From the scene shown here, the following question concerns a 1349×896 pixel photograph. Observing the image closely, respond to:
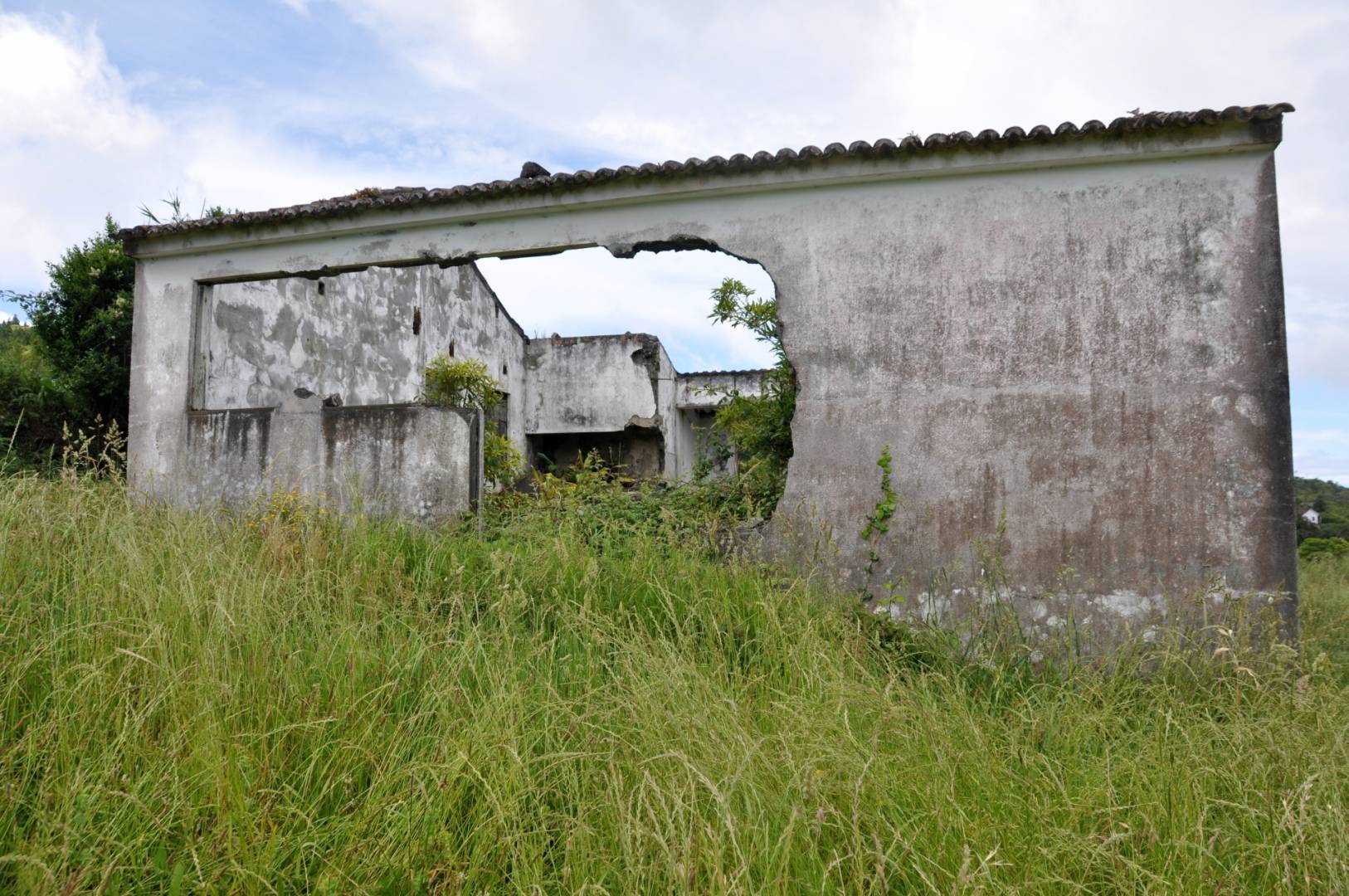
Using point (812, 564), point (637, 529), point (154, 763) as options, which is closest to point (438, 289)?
point (637, 529)

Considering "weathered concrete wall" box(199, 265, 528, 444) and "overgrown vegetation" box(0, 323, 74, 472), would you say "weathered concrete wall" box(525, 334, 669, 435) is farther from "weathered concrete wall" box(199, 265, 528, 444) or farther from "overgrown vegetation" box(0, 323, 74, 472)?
"overgrown vegetation" box(0, 323, 74, 472)

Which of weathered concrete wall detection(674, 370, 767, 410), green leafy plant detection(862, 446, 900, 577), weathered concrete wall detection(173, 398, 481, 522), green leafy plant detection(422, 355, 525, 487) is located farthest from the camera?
weathered concrete wall detection(674, 370, 767, 410)

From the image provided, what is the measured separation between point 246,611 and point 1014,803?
9.85ft

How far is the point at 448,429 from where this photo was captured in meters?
7.61

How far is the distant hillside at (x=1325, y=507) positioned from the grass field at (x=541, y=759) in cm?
1117

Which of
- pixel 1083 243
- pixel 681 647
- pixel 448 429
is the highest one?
pixel 1083 243

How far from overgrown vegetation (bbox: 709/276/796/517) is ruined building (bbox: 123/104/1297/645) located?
42 centimetres

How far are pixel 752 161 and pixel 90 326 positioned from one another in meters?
9.25

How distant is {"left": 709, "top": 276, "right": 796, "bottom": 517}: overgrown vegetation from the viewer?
696cm

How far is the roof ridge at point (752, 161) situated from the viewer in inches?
229

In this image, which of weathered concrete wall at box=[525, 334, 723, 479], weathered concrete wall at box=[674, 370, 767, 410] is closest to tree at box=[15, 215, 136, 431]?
weathered concrete wall at box=[525, 334, 723, 479]

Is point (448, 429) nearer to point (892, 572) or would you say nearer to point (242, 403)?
point (242, 403)

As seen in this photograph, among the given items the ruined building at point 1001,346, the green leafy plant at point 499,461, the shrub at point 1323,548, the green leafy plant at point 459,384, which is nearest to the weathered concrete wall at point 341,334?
the green leafy plant at point 459,384

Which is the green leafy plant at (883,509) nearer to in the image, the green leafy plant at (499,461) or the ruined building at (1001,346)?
the ruined building at (1001,346)
